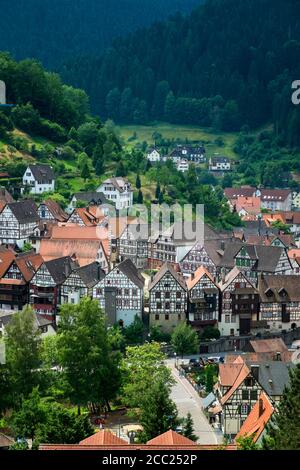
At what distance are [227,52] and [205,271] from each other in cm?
12500

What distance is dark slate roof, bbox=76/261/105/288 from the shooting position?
54.5m

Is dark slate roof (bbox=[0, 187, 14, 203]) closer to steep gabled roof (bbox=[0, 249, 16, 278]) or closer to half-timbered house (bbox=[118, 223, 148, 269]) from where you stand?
half-timbered house (bbox=[118, 223, 148, 269])

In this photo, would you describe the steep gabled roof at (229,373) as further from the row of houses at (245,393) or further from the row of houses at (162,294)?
the row of houses at (162,294)

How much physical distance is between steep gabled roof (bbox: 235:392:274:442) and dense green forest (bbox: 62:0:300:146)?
102 m

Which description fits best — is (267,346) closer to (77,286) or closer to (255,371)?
(255,371)

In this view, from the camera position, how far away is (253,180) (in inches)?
4562

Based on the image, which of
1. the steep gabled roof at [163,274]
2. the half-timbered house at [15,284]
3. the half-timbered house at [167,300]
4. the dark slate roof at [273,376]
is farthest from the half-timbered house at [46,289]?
the dark slate roof at [273,376]

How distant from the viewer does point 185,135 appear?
5364 inches

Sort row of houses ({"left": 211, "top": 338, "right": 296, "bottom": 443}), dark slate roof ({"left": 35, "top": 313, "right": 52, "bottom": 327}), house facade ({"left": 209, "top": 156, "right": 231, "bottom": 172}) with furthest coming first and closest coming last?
house facade ({"left": 209, "top": 156, "right": 231, "bottom": 172}) → dark slate roof ({"left": 35, "top": 313, "right": 52, "bottom": 327}) → row of houses ({"left": 211, "top": 338, "right": 296, "bottom": 443})

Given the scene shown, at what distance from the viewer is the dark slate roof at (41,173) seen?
7612 centimetres

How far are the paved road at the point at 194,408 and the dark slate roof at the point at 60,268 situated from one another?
9105mm

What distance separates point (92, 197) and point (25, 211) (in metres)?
8.70

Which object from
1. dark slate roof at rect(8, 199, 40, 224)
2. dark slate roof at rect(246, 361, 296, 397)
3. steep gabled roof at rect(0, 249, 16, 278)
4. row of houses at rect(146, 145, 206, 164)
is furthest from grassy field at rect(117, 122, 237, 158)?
dark slate roof at rect(246, 361, 296, 397)
